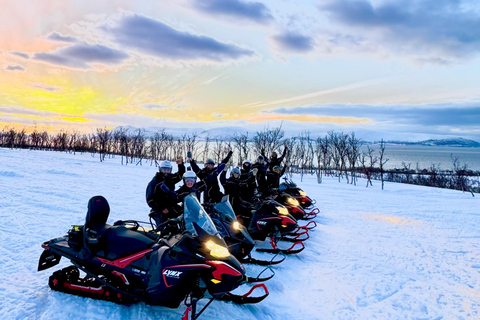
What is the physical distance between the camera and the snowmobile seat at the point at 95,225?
11.8 ft

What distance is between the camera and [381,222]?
9.85 meters

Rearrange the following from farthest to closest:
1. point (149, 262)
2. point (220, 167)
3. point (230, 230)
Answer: point (220, 167), point (230, 230), point (149, 262)

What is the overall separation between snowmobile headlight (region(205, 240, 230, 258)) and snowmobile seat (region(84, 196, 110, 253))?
4.68 feet

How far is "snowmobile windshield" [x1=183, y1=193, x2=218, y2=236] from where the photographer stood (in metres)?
→ 3.34

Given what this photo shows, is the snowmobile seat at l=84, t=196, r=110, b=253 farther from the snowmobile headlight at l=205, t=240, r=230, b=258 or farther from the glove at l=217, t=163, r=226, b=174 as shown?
the glove at l=217, t=163, r=226, b=174

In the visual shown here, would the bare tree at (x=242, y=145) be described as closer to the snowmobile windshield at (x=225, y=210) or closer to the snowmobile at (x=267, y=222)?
the snowmobile at (x=267, y=222)

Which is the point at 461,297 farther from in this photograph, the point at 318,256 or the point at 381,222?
the point at 381,222

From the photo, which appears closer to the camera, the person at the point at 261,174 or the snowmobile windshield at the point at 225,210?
the snowmobile windshield at the point at 225,210

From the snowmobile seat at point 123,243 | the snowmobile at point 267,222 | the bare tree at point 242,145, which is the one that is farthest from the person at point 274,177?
the bare tree at point 242,145

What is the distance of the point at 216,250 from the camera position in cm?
319

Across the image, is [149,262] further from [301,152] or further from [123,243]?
[301,152]

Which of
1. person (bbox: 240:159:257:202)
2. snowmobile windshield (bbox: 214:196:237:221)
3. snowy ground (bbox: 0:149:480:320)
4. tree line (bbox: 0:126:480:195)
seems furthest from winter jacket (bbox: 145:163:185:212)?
tree line (bbox: 0:126:480:195)

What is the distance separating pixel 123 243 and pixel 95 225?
49 cm

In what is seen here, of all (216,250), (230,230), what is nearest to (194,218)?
(216,250)
